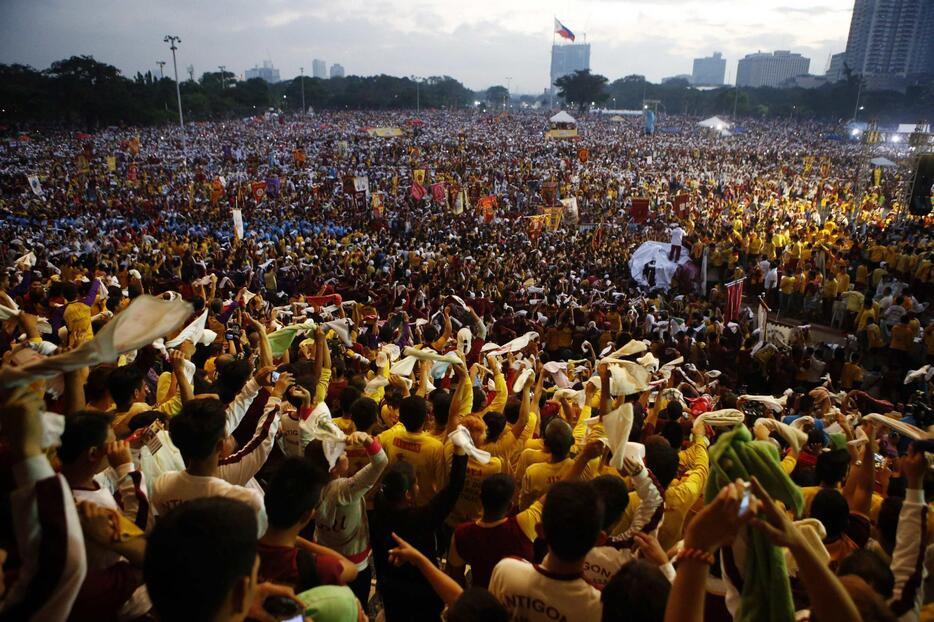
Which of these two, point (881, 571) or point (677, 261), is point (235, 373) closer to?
point (881, 571)

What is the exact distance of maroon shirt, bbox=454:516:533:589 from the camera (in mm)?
2537

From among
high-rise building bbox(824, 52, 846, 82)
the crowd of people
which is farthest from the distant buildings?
the crowd of people

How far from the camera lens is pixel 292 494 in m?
2.00

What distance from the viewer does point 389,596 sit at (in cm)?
279

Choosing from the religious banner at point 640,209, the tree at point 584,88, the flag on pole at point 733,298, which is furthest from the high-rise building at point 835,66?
the flag on pole at point 733,298

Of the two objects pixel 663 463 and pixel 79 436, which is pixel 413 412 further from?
pixel 79 436

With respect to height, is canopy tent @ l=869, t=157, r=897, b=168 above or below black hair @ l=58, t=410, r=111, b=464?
A: above

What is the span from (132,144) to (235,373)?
122 ft

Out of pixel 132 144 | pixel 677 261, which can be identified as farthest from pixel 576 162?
pixel 132 144

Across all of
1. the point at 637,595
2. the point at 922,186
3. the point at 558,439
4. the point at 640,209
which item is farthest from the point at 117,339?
the point at 640,209

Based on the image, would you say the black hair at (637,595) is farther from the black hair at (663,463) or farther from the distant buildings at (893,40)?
the distant buildings at (893,40)

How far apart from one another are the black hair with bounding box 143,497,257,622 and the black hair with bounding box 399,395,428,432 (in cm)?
180

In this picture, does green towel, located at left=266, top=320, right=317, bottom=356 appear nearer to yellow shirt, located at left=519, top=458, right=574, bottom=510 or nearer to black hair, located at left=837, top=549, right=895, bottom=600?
yellow shirt, located at left=519, top=458, right=574, bottom=510

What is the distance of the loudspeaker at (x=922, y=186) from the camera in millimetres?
15242
